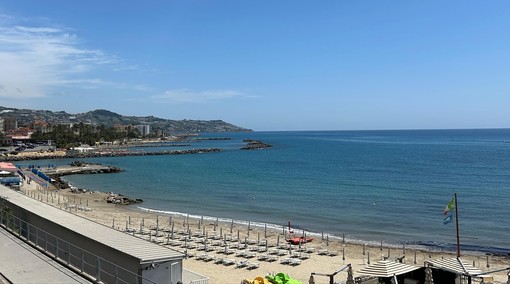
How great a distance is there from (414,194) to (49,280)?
44.4 meters

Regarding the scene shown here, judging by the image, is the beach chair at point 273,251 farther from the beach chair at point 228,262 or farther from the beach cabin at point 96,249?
the beach cabin at point 96,249

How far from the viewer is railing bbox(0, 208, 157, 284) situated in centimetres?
966

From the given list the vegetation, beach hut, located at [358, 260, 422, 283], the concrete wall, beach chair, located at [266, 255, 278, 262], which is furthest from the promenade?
the vegetation

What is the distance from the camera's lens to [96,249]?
10.6 meters

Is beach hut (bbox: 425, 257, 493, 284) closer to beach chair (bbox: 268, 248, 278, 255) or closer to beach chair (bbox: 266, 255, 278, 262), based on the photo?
beach chair (bbox: 266, 255, 278, 262)

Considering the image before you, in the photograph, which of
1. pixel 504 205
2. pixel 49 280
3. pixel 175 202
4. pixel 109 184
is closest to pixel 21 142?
pixel 109 184

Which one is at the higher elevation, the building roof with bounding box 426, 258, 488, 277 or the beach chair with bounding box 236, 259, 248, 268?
the building roof with bounding box 426, 258, 488, 277

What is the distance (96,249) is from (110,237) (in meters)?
0.51

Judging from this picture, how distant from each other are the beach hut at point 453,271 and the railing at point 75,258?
10787 mm

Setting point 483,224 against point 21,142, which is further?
point 21,142

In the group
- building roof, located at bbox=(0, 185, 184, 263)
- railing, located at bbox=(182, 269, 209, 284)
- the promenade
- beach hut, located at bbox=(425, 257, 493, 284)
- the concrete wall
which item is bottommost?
beach hut, located at bbox=(425, 257, 493, 284)

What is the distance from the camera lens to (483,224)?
3297 centimetres

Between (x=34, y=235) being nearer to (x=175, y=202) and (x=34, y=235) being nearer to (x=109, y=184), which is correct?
(x=175, y=202)

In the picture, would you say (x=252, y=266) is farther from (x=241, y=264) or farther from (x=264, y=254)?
(x=264, y=254)
